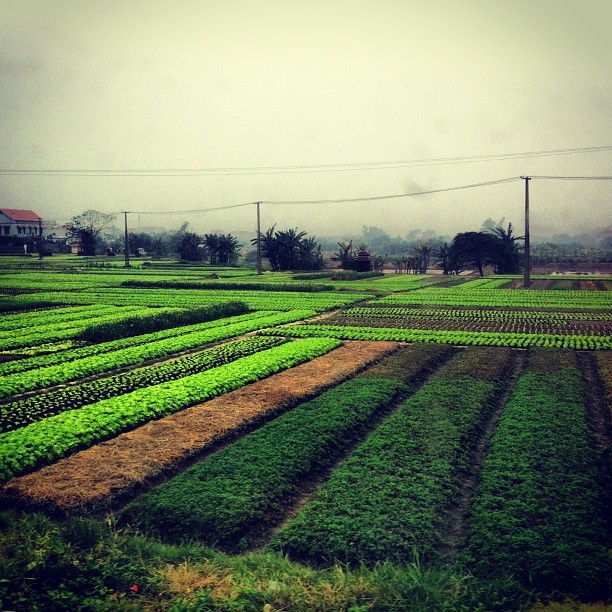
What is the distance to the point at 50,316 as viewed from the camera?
3278cm

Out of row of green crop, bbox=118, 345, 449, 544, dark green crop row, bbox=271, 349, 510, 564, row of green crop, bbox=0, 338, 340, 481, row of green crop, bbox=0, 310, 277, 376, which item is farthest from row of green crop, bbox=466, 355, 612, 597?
row of green crop, bbox=0, 310, 277, 376

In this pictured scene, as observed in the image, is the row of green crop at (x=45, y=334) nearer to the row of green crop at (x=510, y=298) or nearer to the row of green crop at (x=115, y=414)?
the row of green crop at (x=115, y=414)

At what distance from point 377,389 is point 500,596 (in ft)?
30.6

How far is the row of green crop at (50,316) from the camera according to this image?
3008 centimetres

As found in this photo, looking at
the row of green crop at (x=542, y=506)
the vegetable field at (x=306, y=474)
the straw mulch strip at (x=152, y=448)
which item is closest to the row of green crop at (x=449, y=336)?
the vegetable field at (x=306, y=474)

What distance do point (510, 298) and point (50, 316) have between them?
28184 millimetres

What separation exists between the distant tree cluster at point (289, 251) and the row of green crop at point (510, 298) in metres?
30.7

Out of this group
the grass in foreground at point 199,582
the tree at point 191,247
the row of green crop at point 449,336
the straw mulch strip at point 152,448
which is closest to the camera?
the grass in foreground at point 199,582

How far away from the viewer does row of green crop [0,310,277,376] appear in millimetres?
20688

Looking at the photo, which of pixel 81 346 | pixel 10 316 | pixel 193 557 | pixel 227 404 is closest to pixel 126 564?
pixel 193 557

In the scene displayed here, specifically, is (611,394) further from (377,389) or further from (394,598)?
(394,598)

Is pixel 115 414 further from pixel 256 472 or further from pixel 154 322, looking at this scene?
pixel 154 322

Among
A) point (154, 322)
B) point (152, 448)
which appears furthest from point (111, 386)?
point (154, 322)

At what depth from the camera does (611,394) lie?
16.6 meters
